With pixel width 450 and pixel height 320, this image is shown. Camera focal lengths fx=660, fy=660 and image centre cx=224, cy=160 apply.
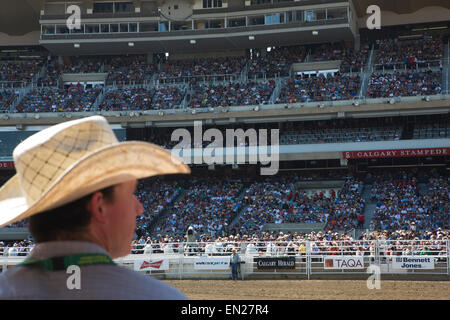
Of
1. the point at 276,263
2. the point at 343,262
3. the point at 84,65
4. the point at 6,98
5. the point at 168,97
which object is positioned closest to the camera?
the point at 343,262

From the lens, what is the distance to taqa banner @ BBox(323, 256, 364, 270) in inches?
874

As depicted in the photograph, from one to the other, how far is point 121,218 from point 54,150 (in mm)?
253

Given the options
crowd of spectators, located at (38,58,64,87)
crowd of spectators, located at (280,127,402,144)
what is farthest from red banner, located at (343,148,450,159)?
crowd of spectators, located at (38,58,64,87)

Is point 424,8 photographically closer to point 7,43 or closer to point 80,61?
point 80,61

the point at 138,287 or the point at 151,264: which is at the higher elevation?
the point at 138,287

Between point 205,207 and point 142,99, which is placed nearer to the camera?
point 205,207

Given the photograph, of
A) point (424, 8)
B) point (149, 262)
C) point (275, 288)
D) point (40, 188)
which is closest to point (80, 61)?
point (424, 8)

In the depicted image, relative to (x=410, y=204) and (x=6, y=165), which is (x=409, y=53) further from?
(x=6, y=165)

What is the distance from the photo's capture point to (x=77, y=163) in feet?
5.35

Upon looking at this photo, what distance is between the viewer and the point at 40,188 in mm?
1757

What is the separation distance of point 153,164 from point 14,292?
474 mm

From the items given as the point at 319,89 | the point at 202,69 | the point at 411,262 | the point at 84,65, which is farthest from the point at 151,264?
the point at 84,65

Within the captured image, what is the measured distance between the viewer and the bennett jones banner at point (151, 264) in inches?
941

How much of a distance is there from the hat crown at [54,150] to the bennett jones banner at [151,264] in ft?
73.7
